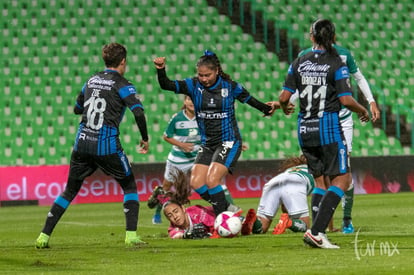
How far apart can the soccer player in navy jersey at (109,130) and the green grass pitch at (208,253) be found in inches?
14.1

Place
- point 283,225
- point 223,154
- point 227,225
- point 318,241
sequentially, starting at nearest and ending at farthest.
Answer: point 318,241 → point 227,225 → point 223,154 → point 283,225

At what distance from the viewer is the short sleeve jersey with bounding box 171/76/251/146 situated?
30.5 ft

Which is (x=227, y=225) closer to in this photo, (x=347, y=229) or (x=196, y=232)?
(x=196, y=232)

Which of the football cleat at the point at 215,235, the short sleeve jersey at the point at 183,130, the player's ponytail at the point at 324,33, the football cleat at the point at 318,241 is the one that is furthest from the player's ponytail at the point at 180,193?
the short sleeve jersey at the point at 183,130

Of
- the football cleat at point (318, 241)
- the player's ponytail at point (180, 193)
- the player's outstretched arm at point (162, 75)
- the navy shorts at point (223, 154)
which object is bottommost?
the football cleat at point (318, 241)

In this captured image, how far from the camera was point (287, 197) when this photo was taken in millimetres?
9891

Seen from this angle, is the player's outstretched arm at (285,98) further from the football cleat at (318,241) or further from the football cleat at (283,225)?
the football cleat at (283,225)

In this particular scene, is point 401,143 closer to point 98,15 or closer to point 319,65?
point 98,15

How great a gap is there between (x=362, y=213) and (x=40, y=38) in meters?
10.8

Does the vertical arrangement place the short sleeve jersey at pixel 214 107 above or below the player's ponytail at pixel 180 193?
above

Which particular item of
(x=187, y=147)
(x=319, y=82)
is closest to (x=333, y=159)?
(x=319, y=82)

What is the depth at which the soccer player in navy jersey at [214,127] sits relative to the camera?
30.2 ft

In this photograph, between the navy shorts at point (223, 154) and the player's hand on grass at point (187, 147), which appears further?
the player's hand on grass at point (187, 147)

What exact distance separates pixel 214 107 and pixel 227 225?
1.22 m
